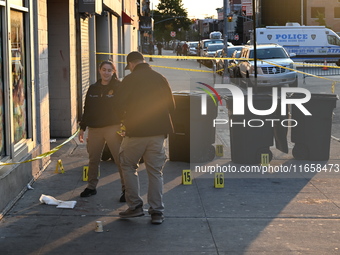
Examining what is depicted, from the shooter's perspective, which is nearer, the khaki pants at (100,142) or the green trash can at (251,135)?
the khaki pants at (100,142)

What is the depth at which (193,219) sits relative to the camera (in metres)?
7.50

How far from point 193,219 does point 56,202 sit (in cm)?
174

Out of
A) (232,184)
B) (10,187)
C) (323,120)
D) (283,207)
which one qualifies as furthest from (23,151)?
(323,120)

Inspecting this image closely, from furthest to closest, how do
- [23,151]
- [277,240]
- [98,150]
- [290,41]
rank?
[290,41], [23,151], [98,150], [277,240]

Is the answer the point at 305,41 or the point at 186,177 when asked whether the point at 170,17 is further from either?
the point at 186,177

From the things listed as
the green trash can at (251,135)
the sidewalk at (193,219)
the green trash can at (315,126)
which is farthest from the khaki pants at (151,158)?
the green trash can at (315,126)

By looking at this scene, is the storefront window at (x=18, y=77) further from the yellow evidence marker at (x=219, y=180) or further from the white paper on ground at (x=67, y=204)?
the yellow evidence marker at (x=219, y=180)

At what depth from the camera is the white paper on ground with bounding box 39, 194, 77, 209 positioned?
8008 mm

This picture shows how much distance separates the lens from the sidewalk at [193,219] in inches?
255

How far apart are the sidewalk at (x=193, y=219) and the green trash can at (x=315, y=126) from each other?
101 centimetres

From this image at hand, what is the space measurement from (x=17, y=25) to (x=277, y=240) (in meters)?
4.66

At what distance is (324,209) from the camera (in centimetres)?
800

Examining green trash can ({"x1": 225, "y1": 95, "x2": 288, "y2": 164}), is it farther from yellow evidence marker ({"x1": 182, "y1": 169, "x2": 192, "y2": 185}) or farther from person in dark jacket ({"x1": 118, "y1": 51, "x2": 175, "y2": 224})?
person in dark jacket ({"x1": 118, "y1": 51, "x2": 175, "y2": 224})

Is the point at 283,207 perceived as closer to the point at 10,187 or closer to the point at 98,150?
the point at 98,150
